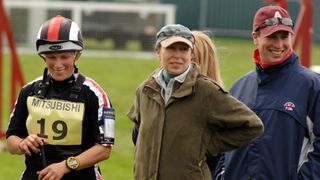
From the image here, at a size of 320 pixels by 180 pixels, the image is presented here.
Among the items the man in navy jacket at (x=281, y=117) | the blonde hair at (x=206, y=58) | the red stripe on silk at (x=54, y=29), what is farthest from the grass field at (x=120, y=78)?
the red stripe on silk at (x=54, y=29)

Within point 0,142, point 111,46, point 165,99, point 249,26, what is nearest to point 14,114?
point 165,99

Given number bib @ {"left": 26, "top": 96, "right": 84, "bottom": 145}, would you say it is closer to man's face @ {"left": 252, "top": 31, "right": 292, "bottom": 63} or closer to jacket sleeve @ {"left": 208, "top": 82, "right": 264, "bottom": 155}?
jacket sleeve @ {"left": 208, "top": 82, "right": 264, "bottom": 155}

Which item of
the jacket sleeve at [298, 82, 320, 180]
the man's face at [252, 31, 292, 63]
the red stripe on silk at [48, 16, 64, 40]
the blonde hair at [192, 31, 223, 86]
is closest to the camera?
the jacket sleeve at [298, 82, 320, 180]

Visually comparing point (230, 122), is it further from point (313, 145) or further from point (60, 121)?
point (60, 121)

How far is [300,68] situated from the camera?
16.7 feet

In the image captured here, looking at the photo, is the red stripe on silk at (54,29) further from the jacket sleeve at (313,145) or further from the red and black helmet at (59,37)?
the jacket sleeve at (313,145)

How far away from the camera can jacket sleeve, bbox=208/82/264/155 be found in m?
4.75

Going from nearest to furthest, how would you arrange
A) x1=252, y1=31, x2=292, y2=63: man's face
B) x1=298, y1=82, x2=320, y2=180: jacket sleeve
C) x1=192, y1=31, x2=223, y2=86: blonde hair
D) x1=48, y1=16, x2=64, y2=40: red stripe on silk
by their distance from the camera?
x1=298, y1=82, x2=320, y2=180: jacket sleeve < x1=252, y1=31, x2=292, y2=63: man's face < x1=48, y1=16, x2=64, y2=40: red stripe on silk < x1=192, y1=31, x2=223, y2=86: blonde hair

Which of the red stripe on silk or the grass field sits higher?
the red stripe on silk

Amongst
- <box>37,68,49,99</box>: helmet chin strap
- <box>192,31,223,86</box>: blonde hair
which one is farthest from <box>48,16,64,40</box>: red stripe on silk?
<box>192,31,223,86</box>: blonde hair

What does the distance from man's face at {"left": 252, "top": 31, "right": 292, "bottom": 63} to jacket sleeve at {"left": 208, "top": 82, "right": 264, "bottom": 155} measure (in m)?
0.41

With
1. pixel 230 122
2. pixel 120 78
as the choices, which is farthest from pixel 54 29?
pixel 120 78

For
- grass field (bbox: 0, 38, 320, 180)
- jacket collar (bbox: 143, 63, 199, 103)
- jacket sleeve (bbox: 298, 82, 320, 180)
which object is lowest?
grass field (bbox: 0, 38, 320, 180)

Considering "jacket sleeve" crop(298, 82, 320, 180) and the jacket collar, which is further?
"jacket sleeve" crop(298, 82, 320, 180)
